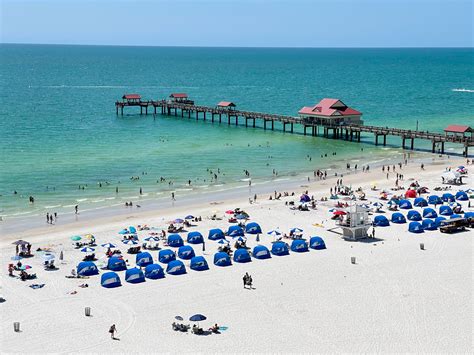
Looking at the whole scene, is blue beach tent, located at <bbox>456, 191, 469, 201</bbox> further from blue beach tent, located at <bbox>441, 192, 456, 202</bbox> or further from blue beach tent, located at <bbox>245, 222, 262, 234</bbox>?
blue beach tent, located at <bbox>245, 222, 262, 234</bbox>

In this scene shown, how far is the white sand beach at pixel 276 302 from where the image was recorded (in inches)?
1089

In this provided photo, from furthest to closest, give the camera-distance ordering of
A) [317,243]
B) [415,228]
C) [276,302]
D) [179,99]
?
[179,99]
[415,228]
[317,243]
[276,302]

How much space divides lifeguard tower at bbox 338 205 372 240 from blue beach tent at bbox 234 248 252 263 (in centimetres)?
738

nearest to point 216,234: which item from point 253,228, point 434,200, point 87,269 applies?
point 253,228

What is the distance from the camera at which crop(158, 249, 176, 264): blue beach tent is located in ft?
125

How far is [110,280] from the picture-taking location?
→ 1348 inches

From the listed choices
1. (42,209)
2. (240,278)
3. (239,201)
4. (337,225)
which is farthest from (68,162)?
(240,278)

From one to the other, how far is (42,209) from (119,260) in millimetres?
17898

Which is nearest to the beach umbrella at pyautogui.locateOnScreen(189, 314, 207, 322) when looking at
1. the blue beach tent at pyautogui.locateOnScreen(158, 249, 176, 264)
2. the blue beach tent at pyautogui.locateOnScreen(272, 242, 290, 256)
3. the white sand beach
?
the white sand beach

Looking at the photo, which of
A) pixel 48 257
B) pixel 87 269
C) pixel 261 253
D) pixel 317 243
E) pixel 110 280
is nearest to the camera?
pixel 110 280

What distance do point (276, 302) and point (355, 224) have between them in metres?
12.3

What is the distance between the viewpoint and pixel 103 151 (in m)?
Result: 78.1

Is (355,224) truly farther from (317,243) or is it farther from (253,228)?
(253,228)

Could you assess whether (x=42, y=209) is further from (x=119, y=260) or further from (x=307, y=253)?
(x=307, y=253)
